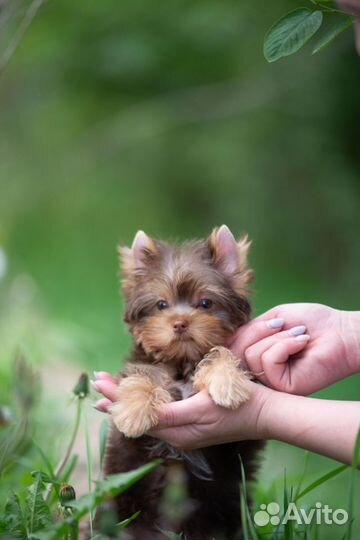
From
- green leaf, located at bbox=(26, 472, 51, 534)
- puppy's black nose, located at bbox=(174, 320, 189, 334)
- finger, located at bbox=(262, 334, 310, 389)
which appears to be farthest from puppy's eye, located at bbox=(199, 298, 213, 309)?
green leaf, located at bbox=(26, 472, 51, 534)

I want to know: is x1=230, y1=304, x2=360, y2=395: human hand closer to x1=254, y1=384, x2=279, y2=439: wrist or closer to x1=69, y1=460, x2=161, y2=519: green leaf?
x1=254, y1=384, x2=279, y2=439: wrist

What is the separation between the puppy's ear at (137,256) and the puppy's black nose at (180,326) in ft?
1.35

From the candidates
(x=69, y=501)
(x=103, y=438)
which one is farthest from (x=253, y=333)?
(x=69, y=501)

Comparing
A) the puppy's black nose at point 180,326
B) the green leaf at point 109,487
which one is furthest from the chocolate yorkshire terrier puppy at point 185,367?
the green leaf at point 109,487

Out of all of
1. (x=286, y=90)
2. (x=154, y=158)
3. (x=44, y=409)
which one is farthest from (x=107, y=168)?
(x=44, y=409)

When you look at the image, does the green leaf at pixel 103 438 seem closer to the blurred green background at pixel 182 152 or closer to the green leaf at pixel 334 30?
the green leaf at pixel 334 30

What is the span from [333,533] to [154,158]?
6884 mm

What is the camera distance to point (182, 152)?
10.4 m

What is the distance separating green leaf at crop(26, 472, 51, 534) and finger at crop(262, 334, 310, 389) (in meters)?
0.91

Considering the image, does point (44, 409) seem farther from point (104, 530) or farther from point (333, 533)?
point (104, 530)

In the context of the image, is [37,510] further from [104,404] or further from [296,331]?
[296,331]

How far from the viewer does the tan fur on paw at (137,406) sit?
130 inches

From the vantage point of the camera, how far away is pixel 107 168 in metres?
10.9

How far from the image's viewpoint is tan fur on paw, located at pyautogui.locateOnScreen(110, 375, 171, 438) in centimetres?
330
